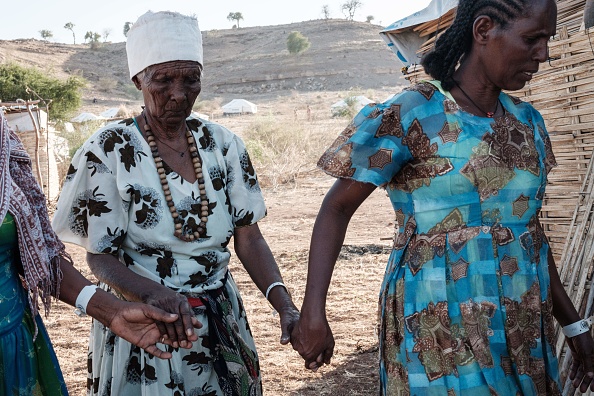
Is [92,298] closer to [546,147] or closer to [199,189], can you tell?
[199,189]

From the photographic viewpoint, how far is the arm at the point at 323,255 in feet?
7.11

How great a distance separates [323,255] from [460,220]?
42 cm

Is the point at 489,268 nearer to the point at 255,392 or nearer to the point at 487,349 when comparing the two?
the point at 487,349

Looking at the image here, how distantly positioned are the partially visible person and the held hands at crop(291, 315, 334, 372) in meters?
0.39

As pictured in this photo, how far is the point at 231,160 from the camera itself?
2721 millimetres

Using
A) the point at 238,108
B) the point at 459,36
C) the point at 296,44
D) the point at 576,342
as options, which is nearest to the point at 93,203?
the point at 459,36

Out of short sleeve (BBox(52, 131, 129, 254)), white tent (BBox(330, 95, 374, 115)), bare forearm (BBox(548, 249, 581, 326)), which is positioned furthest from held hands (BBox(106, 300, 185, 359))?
white tent (BBox(330, 95, 374, 115))

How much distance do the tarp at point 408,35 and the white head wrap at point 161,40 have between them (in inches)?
138

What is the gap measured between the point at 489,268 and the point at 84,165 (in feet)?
4.53

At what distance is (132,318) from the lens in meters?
2.26

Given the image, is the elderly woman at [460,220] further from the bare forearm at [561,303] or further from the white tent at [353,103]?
the white tent at [353,103]

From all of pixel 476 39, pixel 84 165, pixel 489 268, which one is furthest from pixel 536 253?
pixel 84 165

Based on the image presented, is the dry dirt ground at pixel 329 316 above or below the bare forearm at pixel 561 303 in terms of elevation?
below

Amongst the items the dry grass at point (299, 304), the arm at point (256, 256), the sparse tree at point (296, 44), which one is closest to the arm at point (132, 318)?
the arm at point (256, 256)
